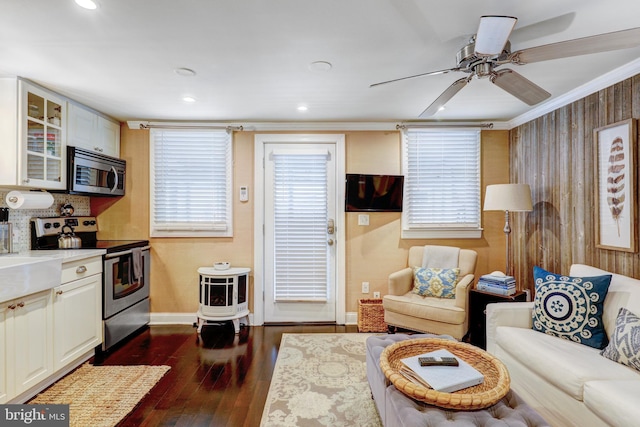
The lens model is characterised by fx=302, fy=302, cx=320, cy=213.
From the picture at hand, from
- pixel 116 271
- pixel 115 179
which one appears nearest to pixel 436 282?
pixel 116 271

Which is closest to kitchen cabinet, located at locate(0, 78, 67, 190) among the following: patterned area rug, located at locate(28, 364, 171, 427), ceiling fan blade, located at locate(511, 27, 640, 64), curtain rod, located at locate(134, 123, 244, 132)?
curtain rod, located at locate(134, 123, 244, 132)

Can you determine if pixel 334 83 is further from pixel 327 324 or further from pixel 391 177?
pixel 327 324

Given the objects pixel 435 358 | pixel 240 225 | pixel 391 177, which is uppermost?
pixel 391 177

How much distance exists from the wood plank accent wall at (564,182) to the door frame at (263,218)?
2.01m

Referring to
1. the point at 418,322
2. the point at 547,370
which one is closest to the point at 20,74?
the point at 418,322

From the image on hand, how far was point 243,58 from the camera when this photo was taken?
2.13m

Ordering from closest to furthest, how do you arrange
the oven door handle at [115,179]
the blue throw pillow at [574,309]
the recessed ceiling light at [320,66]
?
the blue throw pillow at [574,309] → the recessed ceiling light at [320,66] → the oven door handle at [115,179]

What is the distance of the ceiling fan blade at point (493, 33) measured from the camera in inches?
51.9

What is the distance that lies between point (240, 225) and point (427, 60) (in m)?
2.60

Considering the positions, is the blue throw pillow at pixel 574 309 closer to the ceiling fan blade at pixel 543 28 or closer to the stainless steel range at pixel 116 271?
the ceiling fan blade at pixel 543 28

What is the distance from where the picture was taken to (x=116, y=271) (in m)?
2.96

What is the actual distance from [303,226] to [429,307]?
1629mm

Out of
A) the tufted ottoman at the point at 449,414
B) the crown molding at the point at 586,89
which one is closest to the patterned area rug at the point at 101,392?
the tufted ottoman at the point at 449,414

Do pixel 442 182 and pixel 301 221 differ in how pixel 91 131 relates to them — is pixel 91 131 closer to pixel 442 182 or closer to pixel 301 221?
pixel 301 221
